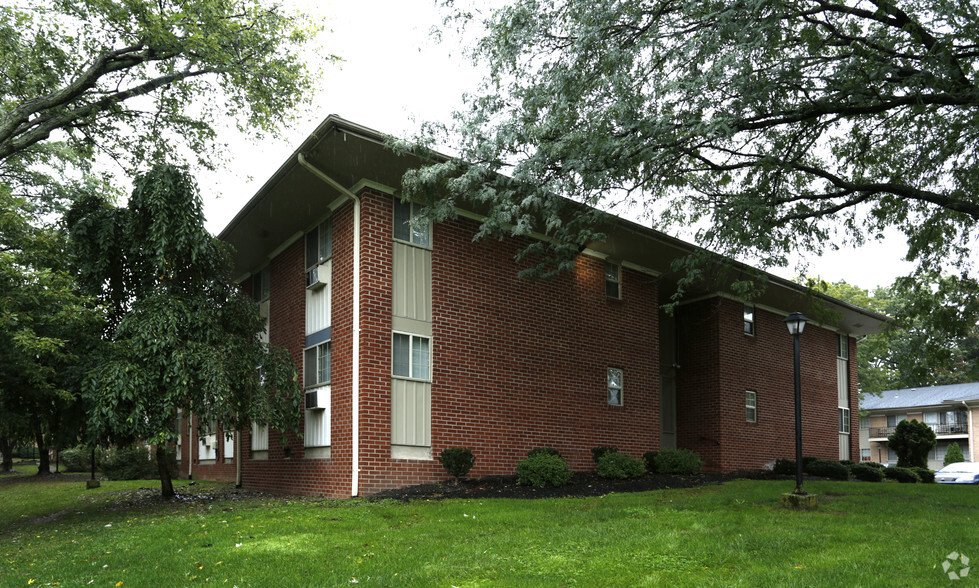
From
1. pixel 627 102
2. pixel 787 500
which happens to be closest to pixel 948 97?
pixel 627 102

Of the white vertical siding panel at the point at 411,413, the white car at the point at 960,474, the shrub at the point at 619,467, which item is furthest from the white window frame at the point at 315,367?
the white car at the point at 960,474

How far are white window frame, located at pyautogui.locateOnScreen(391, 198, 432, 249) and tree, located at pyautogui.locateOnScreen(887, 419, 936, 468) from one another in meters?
18.2

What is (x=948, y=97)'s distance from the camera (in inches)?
379

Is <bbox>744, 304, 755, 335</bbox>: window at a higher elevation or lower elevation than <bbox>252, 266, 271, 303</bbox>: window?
lower

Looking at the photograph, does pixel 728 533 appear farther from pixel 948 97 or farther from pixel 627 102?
pixel 948 97

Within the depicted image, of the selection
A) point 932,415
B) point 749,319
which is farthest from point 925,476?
point 932,415

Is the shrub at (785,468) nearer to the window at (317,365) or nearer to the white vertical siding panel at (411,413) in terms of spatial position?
the white vertical siding panel at (411,413)

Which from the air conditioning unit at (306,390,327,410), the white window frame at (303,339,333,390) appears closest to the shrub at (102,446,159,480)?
the white window frame at (303,339,333,390)

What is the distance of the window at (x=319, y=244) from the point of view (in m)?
15.4

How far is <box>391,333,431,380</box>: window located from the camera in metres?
13.9

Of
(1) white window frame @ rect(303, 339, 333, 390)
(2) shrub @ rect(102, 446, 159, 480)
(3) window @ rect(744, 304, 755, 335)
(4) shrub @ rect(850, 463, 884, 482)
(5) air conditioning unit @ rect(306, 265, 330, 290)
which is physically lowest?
(2) shrub @ rect(102, 446, 159, 480)

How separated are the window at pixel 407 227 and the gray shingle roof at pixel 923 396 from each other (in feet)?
131

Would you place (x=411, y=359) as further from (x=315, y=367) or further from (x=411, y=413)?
(x=315, y=367)

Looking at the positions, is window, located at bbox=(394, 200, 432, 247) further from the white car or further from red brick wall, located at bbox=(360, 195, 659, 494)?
the white car
